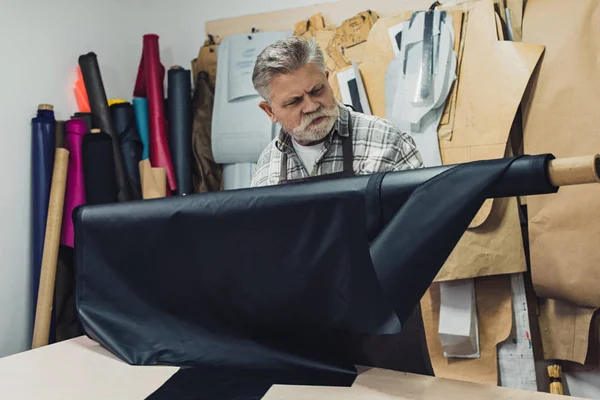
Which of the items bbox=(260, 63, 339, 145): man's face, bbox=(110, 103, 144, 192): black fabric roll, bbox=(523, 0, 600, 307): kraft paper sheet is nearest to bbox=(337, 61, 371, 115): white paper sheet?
bbox=(523, 0, 600, 307): kraft paper sheet

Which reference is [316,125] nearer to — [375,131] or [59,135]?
[375,131]

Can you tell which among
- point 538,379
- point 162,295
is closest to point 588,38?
point 538,379

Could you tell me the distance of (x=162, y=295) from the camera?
1.10 m

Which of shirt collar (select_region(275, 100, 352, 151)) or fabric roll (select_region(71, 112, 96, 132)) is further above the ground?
fabric roll (select_region(71, 112, 96, 132))

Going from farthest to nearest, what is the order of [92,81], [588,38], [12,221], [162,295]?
[92,81] → [12,221] → [588,38] → [162,295]

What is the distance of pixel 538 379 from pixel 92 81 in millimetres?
2310

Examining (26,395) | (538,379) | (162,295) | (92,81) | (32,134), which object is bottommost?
(538,379)

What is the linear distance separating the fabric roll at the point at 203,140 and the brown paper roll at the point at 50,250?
0.61m

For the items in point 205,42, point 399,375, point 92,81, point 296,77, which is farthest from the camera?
point 205,42

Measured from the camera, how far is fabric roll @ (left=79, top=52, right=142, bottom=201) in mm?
2557

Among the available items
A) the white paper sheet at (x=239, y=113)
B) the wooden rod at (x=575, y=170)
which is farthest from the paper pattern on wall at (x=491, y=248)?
the wooden rod at (x=575, y=170)

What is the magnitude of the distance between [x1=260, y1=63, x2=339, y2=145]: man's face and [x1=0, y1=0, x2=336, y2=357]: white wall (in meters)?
1.23

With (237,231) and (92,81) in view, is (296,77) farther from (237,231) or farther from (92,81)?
(92,81)

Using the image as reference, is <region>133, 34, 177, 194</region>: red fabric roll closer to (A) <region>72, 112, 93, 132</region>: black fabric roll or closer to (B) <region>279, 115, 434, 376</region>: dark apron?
(A) <region>72, 112, 93, 132</region>: black fabric roll
